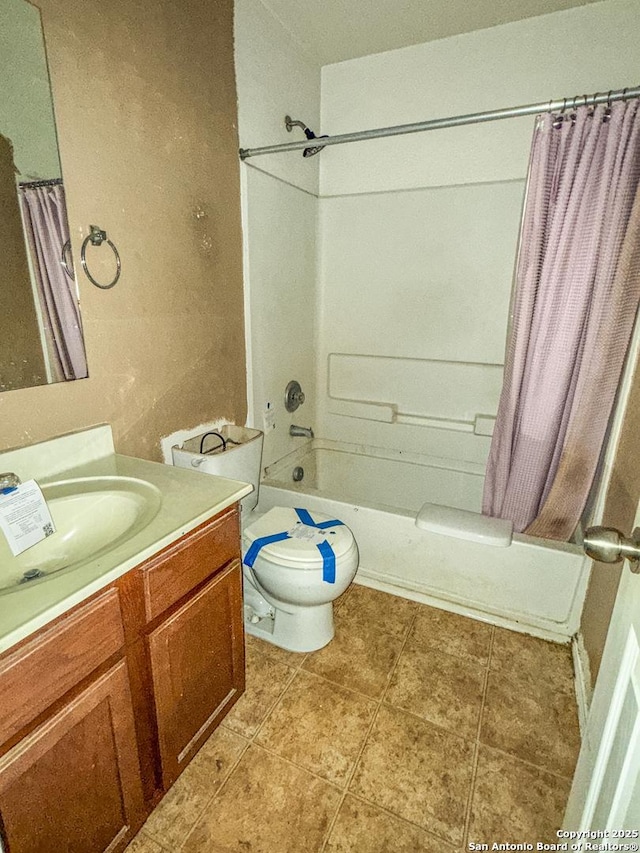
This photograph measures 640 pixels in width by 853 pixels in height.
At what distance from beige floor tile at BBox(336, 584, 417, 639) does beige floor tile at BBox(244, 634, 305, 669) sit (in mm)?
242

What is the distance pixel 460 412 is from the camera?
7.59 feet

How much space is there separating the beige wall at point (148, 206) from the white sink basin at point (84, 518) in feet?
0.69

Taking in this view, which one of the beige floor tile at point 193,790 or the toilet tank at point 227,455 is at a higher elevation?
the toilet tank at point 227,455

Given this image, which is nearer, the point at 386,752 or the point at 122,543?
the point at 122,543

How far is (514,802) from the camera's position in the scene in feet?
3.66

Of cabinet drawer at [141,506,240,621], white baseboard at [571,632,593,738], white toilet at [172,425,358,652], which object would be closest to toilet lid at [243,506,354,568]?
white toilet at [172,425,358,652]

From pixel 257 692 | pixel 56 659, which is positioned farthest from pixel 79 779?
pixel 257 692

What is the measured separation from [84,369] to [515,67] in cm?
217

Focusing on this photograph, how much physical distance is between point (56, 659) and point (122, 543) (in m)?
0.22

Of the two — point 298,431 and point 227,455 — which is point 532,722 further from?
point 298,431

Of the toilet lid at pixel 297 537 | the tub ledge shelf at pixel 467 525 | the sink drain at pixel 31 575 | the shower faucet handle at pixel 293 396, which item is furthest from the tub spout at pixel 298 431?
the sink drain at pixel 31 575

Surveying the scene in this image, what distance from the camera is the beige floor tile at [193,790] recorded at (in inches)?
41.3

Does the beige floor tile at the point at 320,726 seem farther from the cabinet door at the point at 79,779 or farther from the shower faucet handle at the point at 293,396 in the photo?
the shower faucet handle at the point at 293,396

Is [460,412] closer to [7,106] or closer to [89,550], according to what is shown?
[89,550]
